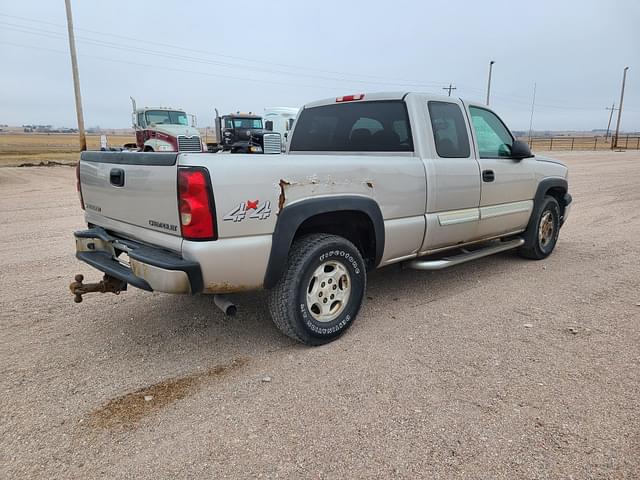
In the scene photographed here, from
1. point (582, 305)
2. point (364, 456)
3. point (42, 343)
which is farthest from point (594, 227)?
point (42, 343)

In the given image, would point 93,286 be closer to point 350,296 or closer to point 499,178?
point 350,296

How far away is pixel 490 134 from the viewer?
4.92 m

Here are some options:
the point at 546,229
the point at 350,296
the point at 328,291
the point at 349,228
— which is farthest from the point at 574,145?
the point at 328,291

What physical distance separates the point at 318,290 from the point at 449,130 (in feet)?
6.95

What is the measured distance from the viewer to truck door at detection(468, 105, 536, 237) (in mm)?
4648

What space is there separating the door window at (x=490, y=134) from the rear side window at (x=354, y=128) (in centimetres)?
99

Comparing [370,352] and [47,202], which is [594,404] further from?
[47,202]

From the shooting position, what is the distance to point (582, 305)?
4.20m

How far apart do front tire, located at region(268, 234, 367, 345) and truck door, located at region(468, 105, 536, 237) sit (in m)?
1.82

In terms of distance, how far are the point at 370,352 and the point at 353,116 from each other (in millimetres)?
2336

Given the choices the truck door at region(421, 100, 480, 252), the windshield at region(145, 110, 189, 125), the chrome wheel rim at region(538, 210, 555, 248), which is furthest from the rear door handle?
the windshield at region(145, 110, 189, 125)

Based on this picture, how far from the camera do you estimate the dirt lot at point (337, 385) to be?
7.37 ft

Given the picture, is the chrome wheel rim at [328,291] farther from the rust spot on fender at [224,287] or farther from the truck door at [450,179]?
the truck door at [450,179]

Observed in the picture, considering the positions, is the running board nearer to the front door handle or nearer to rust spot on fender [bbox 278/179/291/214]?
the front door handle
